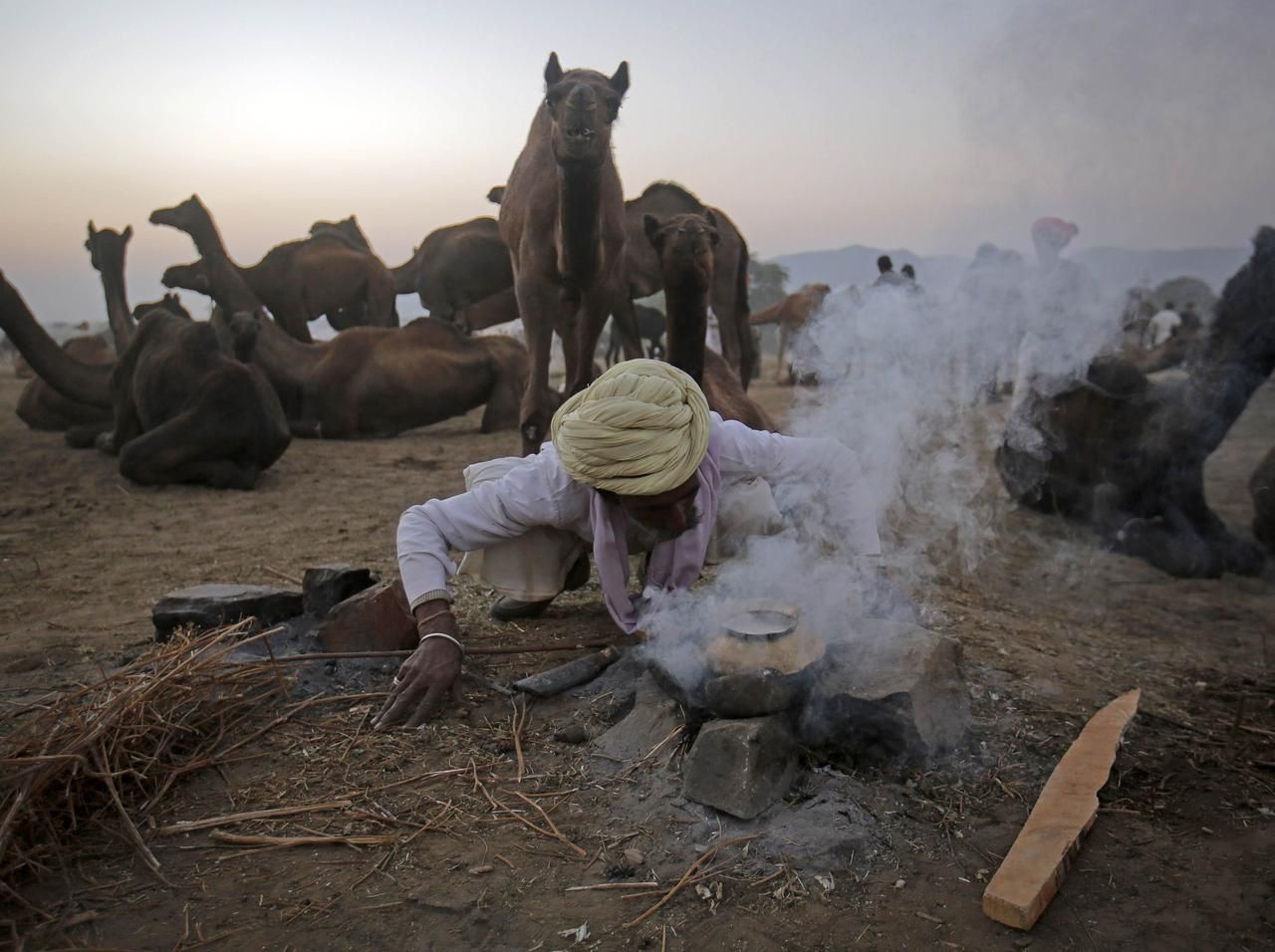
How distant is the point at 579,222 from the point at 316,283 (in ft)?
25.4

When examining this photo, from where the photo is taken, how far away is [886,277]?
7484 mm

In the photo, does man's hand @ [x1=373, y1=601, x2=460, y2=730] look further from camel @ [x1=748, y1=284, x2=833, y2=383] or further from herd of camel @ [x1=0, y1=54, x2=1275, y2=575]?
camel @ [x1=748, y1=284, x2=833, y2=383]

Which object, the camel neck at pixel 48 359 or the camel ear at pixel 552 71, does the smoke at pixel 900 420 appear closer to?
the camel ear at pixel 552 71

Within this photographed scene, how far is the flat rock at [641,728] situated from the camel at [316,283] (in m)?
10.0

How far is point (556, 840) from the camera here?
2.18 m

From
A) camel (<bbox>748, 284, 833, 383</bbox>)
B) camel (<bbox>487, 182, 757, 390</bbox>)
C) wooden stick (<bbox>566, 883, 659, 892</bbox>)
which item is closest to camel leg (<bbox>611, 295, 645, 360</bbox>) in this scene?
camel (<bbox>487, 182, 757, 390</bbox>)

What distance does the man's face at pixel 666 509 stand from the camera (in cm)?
266

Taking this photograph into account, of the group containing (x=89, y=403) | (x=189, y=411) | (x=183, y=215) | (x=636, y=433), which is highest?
(x=183, y=215)

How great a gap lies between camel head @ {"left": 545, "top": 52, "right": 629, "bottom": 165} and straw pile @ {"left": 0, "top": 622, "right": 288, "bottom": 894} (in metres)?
3.03

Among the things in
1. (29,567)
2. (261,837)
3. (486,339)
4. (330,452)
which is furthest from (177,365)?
(261,837)

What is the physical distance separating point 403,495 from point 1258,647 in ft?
16.7

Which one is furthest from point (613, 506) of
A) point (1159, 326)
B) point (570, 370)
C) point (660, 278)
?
point (1159, 326)

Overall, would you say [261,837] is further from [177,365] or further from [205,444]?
[177,365]

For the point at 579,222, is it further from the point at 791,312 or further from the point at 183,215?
the point at 791,312
